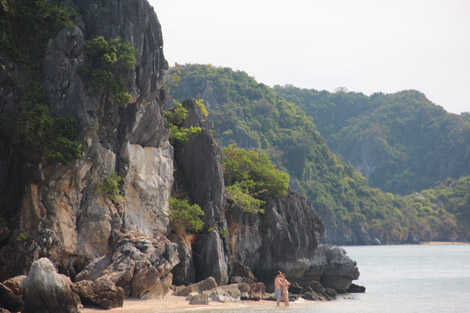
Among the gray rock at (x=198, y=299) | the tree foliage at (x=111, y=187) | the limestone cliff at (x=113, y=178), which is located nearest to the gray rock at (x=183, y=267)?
the limestone cliff at (x=113, y=178)

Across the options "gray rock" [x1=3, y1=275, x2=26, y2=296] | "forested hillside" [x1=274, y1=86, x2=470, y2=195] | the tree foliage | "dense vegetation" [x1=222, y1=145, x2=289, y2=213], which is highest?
"forested hillside" [x1=274, y1=86, x2=470, y2=195]

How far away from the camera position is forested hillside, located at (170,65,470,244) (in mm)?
99562

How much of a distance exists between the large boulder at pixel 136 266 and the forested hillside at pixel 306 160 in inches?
2807

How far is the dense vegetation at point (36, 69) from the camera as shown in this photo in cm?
2253

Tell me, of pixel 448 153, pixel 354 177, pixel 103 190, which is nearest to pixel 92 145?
pixel 103 190

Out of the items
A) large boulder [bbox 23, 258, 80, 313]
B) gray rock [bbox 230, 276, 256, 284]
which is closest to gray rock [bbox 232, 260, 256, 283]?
gray rock [bbox 230, 276, 256, 284]

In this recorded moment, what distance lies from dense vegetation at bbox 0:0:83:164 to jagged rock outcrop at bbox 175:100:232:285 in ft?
26.7

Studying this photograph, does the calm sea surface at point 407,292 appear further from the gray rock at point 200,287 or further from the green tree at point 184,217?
the green tree at point 184,217

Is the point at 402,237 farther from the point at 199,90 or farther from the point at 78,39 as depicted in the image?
the point at 78,39

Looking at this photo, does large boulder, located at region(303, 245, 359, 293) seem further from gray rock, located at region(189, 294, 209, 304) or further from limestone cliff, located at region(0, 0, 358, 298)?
gray rock, located at region(189, 294, 209, 304)

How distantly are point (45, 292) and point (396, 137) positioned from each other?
129 m

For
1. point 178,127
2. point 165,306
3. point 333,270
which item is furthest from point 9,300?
point 333,270

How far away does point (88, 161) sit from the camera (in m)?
24.2

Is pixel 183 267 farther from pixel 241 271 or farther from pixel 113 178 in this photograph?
pixel 113 178
